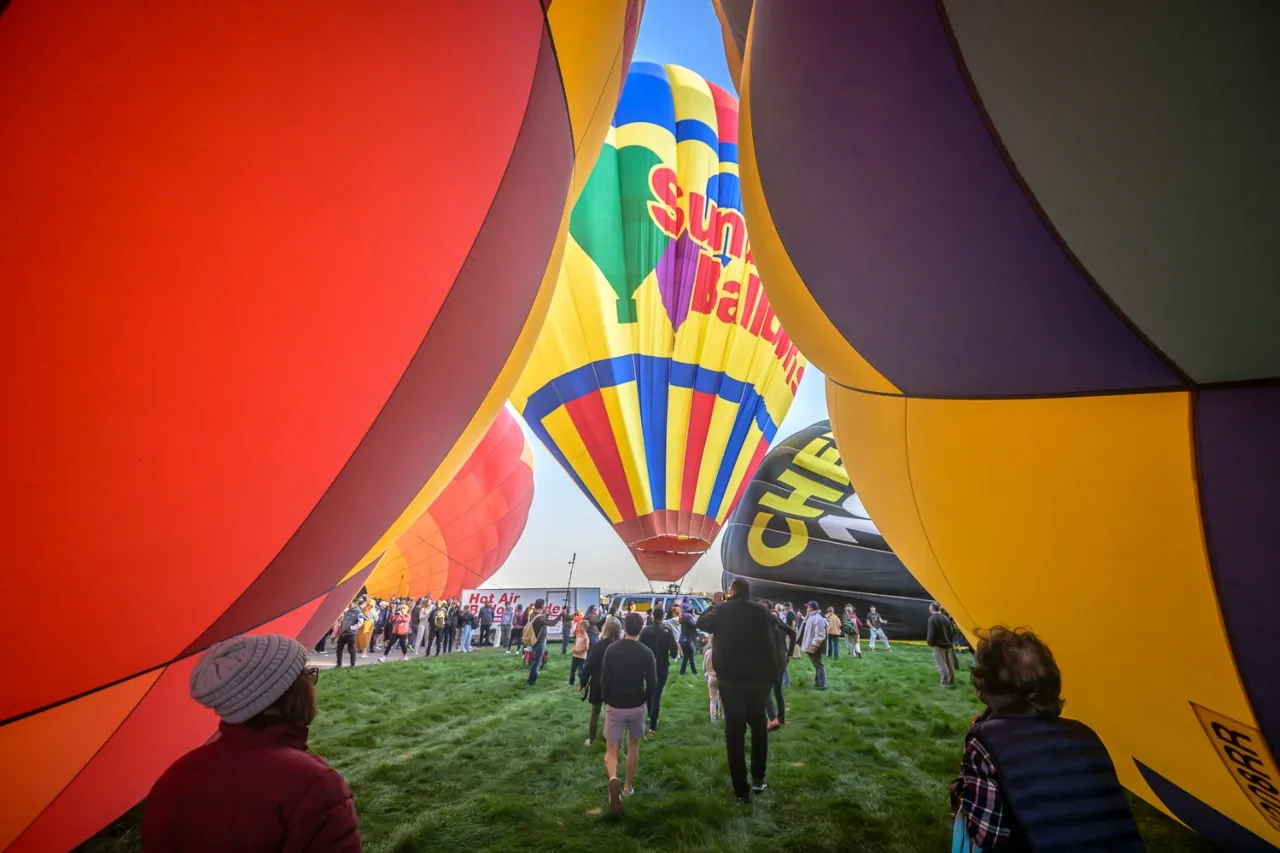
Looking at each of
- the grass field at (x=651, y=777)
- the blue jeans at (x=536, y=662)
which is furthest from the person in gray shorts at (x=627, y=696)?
the blue jeans at (x=536, y=662)

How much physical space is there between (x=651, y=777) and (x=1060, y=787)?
11.8 ft

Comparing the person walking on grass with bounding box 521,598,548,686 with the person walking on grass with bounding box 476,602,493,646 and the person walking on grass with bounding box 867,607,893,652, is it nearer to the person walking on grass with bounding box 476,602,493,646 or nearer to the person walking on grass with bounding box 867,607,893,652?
the person walking on grass with bounding box 476,602,493,646

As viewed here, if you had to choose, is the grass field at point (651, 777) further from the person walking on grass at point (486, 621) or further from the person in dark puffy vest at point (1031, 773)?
the person walking on grass at point (486, 621)

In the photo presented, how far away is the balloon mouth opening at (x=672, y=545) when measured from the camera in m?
11.9

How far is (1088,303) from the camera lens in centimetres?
178

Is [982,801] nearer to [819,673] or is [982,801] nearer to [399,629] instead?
[819,673]

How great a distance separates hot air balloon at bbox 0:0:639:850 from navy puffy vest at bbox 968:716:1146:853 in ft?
7.69

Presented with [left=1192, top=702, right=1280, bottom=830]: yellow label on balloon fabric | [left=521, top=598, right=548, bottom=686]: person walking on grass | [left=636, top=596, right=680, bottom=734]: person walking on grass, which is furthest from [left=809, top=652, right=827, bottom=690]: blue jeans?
[left=1192, top=702, right=1280, bottom=830]: yellow label on balloon fabric

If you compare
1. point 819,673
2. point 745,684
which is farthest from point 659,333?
point 745,684

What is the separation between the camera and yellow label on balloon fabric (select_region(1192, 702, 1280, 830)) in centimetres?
184

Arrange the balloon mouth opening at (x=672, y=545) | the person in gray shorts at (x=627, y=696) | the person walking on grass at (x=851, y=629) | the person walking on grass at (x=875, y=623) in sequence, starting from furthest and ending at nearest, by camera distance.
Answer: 1. the person walking on grass at (x=875, y=623)
2. the person walking on grass at (x=851, y=629)
3. the balloon mouth opening at (x=672, y=545)
4. the person in gray shorts at (x=627, y=696)

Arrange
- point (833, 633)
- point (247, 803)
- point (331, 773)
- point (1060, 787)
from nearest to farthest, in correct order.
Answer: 1. point (247, 803)
2. point (331, 773)
3. point (1060, 787)
4. point (833, 633)

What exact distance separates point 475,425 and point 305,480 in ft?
4.45

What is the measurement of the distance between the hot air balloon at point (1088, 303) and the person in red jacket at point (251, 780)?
7.61 feet
